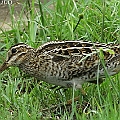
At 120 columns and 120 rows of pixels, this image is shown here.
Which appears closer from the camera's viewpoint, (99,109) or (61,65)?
A: (99,109)

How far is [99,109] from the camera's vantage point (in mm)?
5098

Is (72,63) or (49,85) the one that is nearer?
(72,63)

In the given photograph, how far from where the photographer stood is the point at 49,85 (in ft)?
19.9

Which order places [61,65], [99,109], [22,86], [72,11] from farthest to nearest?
[72,11], [22,86], [61,65], [99,109]

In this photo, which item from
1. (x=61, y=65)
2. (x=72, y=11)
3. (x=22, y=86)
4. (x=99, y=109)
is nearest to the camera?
(x=99, y=109)

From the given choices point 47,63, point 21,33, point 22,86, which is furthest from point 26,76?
point 21,33

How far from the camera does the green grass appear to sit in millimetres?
5047

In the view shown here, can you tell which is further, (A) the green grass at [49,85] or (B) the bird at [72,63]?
(B) the bird at [72,63]

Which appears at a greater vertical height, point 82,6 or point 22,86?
point 82,6

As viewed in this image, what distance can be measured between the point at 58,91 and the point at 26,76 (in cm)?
39

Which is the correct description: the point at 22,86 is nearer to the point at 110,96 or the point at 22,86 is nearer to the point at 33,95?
the point at 33,95

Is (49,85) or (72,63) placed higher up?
(72,63)

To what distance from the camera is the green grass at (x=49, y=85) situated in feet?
16.6

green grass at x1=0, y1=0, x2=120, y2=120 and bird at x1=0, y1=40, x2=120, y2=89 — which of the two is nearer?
green grass at x1=0, y1=0, x2=120, y2=120
